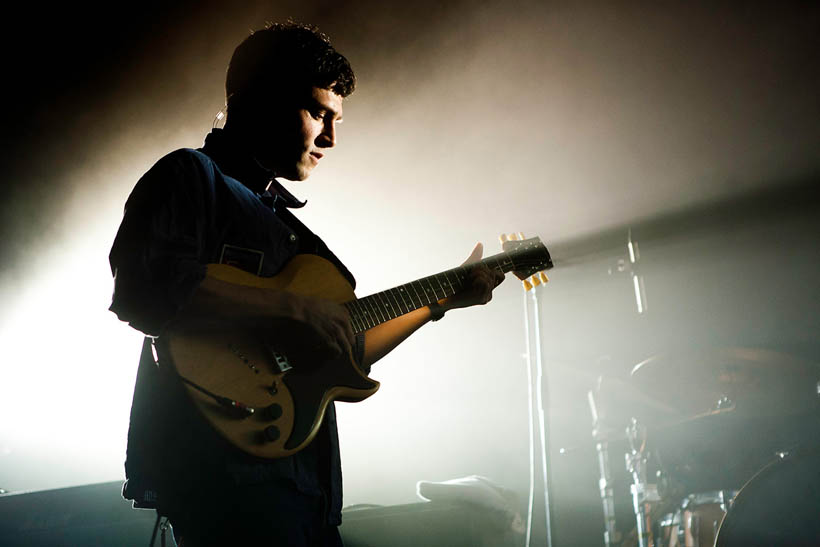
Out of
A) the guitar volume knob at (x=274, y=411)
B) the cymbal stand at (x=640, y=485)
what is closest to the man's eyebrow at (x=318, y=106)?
the guitar volume knob at (x=274, y=411)

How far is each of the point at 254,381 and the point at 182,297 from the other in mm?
213

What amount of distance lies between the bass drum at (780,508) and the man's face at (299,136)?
2014mm

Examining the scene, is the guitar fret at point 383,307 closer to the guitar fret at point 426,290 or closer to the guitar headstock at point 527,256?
the guitar fret at point 426,290

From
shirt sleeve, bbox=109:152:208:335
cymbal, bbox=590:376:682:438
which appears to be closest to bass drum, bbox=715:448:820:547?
cymbal, bbox=590:376:682:438

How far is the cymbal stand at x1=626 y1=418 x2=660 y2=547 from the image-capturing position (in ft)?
9.95

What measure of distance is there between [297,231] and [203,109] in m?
2.96

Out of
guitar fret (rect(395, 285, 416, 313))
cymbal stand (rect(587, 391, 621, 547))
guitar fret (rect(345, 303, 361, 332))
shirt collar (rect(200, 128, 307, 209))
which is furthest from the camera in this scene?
cymbal stand (rect(587, 391, 621, 547))

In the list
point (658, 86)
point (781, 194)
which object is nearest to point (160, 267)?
point (658, 86)

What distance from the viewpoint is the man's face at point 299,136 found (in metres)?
1.63

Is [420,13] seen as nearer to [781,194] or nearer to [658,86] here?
[658,86]

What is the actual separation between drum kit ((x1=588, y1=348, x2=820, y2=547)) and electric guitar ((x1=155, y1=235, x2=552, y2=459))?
6.72ft

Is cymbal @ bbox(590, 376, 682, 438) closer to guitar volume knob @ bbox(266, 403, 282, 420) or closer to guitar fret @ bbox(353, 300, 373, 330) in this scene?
guitar fret @ bbox(353, 300, 373, 330)

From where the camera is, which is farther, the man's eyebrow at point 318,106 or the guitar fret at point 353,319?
the man's eyebrow at point 318,106

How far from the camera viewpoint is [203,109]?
4.07 metres
